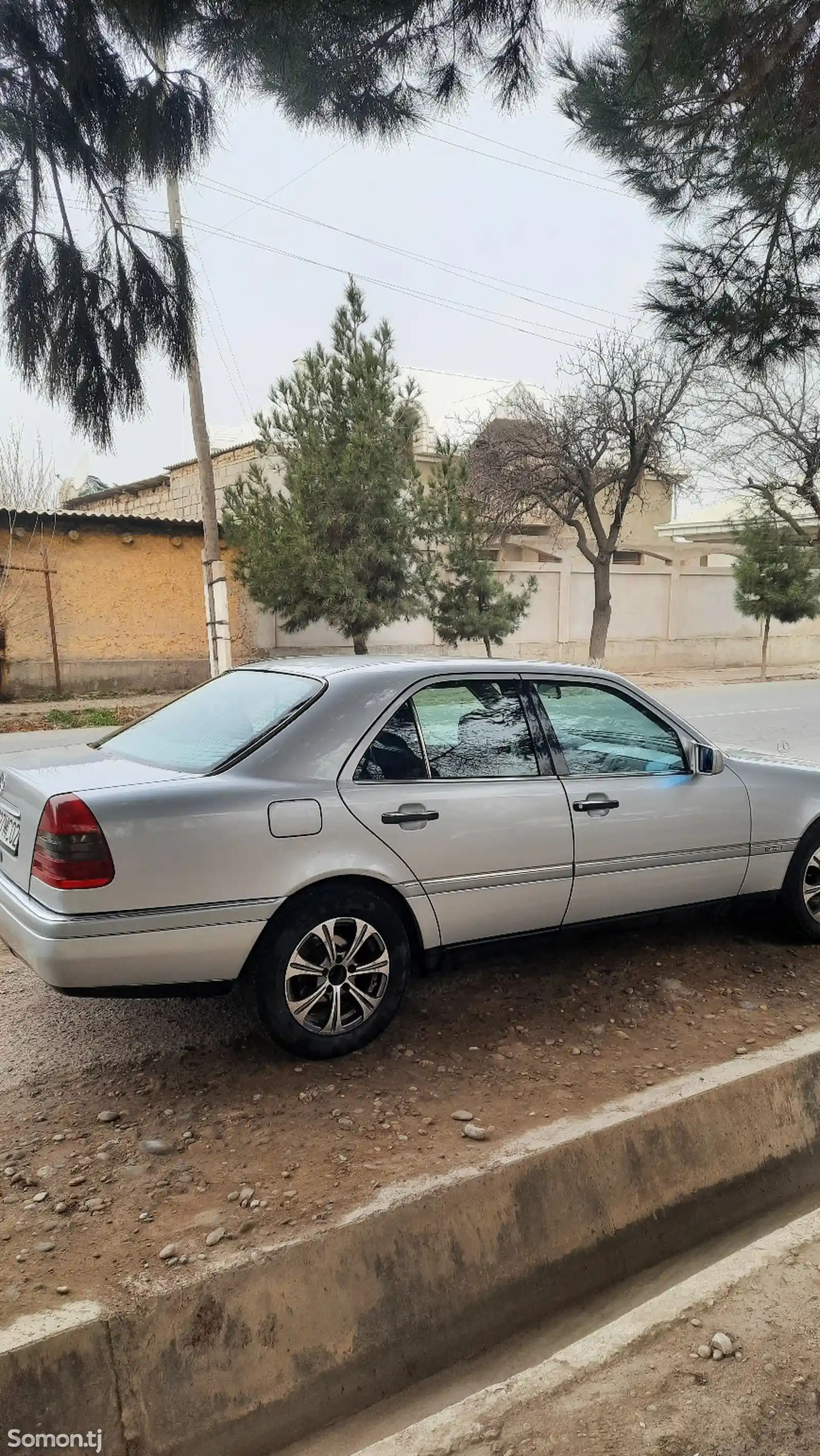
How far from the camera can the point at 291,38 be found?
4.18 m

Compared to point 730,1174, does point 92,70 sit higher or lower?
higher

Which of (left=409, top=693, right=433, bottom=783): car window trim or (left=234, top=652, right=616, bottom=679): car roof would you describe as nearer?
(left=409, top=693, right=433, bottom=783): car window trim

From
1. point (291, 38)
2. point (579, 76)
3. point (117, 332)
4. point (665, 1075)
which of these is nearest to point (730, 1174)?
point (665, 1075)

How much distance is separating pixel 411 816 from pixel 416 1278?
1.51m

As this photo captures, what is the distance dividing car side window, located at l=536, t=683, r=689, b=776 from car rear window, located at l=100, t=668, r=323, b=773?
109 centimetres

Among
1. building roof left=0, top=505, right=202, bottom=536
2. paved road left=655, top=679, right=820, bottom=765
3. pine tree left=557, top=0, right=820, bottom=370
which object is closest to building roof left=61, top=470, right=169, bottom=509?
building roof left=0, top=505, right=202, bottom=536

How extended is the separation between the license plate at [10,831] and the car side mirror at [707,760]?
9.37ft

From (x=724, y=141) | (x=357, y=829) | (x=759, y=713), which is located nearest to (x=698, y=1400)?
(x=357, y=829)

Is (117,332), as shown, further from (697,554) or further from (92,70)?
(697,554)

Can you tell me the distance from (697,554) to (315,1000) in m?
30.6

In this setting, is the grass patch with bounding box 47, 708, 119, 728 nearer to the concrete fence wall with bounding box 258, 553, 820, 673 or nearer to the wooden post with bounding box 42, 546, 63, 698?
the wooden post with bounding box 42, 546, 63, 698

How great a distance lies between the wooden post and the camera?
17000 millimetres

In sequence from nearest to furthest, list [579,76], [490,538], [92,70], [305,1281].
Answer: [305,1281] → [92,70] → [579,76] → [490,538]

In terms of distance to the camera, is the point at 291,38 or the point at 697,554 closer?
the point at 291,38
